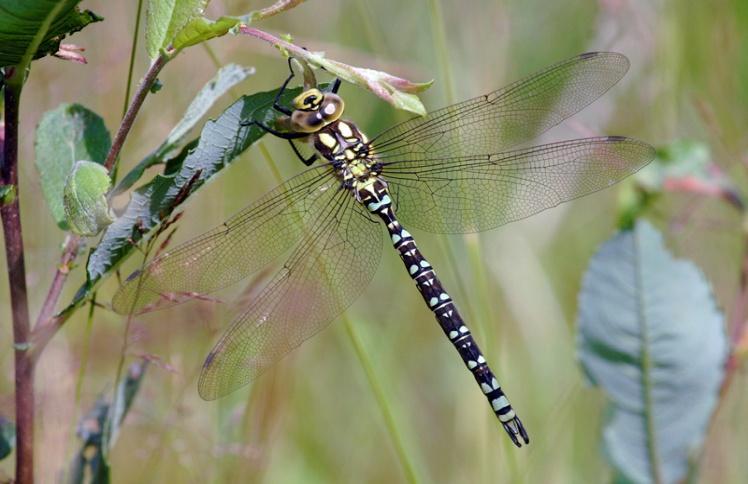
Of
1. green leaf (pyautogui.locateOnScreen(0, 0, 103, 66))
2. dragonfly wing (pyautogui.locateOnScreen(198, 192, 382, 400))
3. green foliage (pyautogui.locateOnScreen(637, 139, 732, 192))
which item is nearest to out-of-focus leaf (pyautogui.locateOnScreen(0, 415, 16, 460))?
dragonfly wing (pyautogui.locateOnScreen(198, 192, 382, 400))

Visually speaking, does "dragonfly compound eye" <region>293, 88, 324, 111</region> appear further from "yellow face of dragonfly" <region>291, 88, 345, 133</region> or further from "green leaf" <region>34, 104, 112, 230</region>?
"green leaf" <region>34, 104, 112, 230</region>

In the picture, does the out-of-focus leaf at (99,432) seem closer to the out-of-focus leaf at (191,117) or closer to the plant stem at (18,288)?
the plant stem at (18,288)

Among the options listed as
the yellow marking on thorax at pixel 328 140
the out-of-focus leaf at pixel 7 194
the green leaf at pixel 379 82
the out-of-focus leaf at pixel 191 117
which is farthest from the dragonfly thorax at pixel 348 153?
the out-of-focus leaf at pixel 7 194

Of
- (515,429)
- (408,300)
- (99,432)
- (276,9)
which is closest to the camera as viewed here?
(276,9)

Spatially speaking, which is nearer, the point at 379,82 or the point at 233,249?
the point at 379,82

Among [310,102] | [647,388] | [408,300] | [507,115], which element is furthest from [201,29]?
[408,300]

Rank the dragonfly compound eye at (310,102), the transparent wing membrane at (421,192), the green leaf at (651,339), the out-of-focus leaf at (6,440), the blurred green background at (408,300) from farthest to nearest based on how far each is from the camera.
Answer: the blurred green background at (408,300) < the green leaf at (651,339) < the transparent wing membrane at (421,192) < the dragonfly compound eye at (310,102) < the out-of-focus leaf at (6,440)

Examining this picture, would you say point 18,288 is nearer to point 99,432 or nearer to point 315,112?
point 99,432
